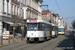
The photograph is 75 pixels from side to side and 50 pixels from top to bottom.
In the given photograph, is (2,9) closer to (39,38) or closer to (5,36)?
(5,36)

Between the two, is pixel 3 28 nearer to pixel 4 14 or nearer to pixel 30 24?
pixel 4 14

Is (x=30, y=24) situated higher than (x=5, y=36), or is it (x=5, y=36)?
(x=30, y=24)

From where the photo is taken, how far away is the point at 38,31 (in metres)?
21.8

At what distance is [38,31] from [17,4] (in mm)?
17554

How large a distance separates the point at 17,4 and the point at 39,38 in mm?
17681

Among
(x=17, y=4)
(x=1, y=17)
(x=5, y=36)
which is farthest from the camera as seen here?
(x=17, y=4)

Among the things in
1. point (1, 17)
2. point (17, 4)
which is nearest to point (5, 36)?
point (1, 17)

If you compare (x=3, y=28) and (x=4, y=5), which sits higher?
(x=4, y=5)

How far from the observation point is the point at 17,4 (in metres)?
37.7

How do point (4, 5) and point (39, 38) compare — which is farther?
point (4, 5)

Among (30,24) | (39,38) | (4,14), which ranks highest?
(4,14)

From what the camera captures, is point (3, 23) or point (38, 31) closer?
point (38, 31)

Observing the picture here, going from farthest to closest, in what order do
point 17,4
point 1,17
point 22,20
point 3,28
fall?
point 22,20
point 17,4
point 3,28
point 1,17

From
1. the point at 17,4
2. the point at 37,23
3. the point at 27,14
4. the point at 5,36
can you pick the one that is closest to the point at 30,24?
the point at 37,23
